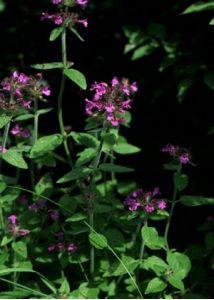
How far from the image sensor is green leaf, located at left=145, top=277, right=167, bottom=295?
295 centimetres

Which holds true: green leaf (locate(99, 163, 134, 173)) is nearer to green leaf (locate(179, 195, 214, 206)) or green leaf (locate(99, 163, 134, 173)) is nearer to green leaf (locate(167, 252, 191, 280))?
green leaf (locate(179, 195, 214, 206))

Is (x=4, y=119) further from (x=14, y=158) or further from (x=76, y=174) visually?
(x=76, y=174)

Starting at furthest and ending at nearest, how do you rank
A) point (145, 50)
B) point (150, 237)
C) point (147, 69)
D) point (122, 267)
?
point (147, 69), point (145, 50), point (122, 267), point (150, 237)

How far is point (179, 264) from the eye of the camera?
313cm

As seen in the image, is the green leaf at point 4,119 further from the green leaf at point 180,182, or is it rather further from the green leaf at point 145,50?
the green leaf at point 145,50

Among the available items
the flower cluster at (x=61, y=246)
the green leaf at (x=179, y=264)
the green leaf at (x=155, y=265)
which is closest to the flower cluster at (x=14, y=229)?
the flower cluster at (x=61, y=246)

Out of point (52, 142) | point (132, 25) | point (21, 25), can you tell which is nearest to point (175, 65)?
point (132, 25)

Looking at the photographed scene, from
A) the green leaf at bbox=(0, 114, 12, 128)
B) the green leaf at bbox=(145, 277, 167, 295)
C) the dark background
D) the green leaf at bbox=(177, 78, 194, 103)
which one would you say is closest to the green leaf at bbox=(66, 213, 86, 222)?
the green leaf at bbox=(145, 277, 167, 295)

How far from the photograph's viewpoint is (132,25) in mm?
4156

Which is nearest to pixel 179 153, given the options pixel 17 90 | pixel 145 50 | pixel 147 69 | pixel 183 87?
pixel 183 87

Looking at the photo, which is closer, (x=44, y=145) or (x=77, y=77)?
(x=77, y=77)

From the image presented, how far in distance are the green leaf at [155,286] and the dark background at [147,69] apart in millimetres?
1104

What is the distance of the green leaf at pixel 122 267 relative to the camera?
299 centimetres

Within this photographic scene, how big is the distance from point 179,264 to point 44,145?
39.0 inches
